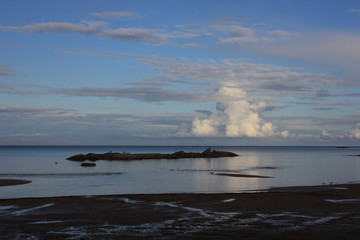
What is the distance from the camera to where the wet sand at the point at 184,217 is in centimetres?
1888

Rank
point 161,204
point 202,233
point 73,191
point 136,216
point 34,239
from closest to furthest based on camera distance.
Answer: point 34,239 → point 202,233 → point 136,216 → point 161,204 → point 73,191

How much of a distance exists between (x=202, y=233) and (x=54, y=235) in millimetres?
7785

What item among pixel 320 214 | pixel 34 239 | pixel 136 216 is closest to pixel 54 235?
pixel 34 239

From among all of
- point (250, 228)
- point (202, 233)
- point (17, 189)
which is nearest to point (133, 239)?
point (202, 233)

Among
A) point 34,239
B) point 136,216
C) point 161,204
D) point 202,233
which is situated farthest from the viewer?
point 161,204

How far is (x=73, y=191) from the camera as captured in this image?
37.0m

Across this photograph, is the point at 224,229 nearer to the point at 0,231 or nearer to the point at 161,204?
the point at 161,204

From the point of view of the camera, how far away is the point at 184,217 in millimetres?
23266

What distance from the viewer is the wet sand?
1888cm

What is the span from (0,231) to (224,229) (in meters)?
12.2

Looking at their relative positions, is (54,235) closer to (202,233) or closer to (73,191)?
(202,233)

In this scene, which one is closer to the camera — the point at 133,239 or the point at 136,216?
the point at 133,239

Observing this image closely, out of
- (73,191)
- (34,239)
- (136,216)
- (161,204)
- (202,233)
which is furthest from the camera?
(73,191)

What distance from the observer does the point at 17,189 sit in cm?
3856
